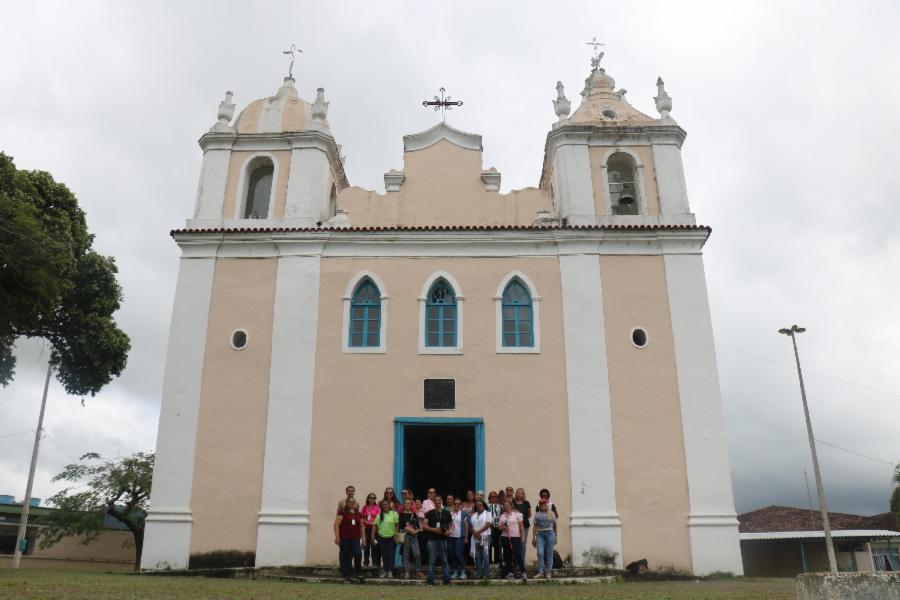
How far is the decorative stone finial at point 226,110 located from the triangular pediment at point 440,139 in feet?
14.2

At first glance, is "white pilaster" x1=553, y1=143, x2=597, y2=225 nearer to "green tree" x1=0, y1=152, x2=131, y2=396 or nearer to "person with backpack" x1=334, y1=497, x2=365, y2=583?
"person with backpack" x1=334, y1=497, x2=365, y2=583

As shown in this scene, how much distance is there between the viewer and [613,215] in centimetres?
1642

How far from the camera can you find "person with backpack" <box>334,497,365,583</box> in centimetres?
1128

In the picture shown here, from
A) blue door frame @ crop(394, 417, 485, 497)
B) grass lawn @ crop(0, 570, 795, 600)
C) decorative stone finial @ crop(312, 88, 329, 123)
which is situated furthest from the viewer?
decorative stone finial @ crop(312, 88, 329, 123)

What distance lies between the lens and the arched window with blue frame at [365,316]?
1531 cm

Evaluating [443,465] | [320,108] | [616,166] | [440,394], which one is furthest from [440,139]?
[443,465]

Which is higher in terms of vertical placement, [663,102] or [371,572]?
[663,102]

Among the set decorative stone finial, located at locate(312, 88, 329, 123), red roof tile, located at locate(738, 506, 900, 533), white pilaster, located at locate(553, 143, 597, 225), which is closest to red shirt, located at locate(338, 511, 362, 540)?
white pilaster, located at locate(553, 143, 597, 225)

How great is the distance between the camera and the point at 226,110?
58.1ft

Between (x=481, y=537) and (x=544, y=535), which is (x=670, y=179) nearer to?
(x=544, y=535)

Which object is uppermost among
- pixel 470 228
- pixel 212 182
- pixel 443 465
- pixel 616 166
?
pixel 616 166

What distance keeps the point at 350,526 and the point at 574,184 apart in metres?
9.21

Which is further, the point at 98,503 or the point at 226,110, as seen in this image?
the point at 98,503

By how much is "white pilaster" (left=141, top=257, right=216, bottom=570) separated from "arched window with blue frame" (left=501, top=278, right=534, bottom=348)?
19.8ft
